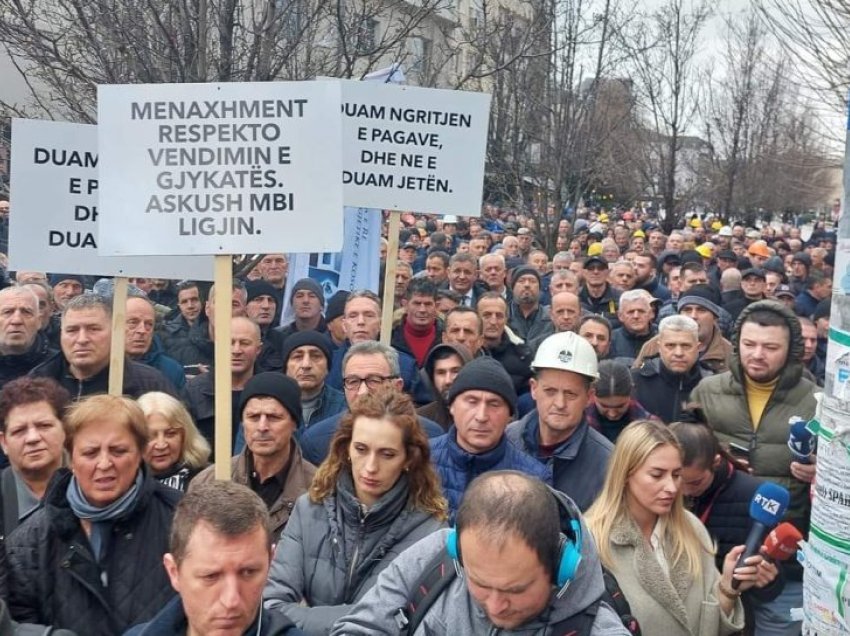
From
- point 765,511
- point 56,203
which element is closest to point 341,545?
point 765,511

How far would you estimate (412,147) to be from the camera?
264 inches

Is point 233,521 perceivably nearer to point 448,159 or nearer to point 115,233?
point 115,233

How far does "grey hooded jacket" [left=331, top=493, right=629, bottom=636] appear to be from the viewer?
2426 millimetres

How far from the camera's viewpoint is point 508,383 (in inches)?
185

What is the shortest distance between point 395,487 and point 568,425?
1.28 meters

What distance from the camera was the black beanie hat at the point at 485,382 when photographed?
4.59 meters

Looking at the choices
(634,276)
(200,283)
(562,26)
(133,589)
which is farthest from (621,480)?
(562,26)

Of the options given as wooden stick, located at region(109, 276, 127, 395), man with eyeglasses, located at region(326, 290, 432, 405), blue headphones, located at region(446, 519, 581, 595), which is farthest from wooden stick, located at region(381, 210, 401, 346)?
blue headphones, located at region(446, 519, 581, 595)

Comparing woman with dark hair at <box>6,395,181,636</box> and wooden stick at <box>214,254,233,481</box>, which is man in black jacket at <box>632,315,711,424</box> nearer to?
wooden stick at <box>214,254,233,481</box>

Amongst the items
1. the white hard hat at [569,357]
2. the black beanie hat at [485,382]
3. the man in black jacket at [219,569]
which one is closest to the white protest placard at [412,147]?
the white hard hat at [569,357]

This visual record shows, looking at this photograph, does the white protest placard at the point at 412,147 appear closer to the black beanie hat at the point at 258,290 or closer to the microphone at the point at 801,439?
the black beanie hat at the point at 258,290

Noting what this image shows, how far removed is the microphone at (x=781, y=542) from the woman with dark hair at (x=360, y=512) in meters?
1.19

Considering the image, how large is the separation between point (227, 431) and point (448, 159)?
3.25m

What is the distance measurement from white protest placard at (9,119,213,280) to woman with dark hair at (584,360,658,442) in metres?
2.54
